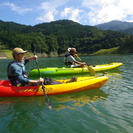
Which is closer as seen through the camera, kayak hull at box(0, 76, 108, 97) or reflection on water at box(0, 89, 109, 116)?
reflection on water at box(0, 89, 109, 116)

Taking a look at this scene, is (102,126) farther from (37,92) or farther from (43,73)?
(43,73)

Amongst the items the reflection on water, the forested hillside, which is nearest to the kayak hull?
the reflection on water

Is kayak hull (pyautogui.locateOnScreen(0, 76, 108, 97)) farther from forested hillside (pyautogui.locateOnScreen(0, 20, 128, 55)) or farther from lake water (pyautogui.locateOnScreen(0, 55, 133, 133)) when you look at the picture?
forested hillside (pyautogui.locateOnScreen(0, 20, 128, 55))

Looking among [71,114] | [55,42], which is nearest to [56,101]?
[71,114]

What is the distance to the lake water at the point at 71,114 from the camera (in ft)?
16.9

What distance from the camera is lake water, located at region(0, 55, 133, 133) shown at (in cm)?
514

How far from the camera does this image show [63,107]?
271 inches

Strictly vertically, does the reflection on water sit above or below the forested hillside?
below

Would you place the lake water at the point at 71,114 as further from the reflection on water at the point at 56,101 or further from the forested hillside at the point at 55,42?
the forested hillside at the point at 55,42

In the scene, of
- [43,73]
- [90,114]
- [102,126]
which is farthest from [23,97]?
[43,73]

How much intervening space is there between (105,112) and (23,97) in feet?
14.5

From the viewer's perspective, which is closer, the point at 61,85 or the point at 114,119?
the point at 114,119

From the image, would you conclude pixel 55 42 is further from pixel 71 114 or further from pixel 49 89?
pixel 71 114

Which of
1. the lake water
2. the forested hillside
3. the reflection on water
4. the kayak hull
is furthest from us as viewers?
the forested hillside
